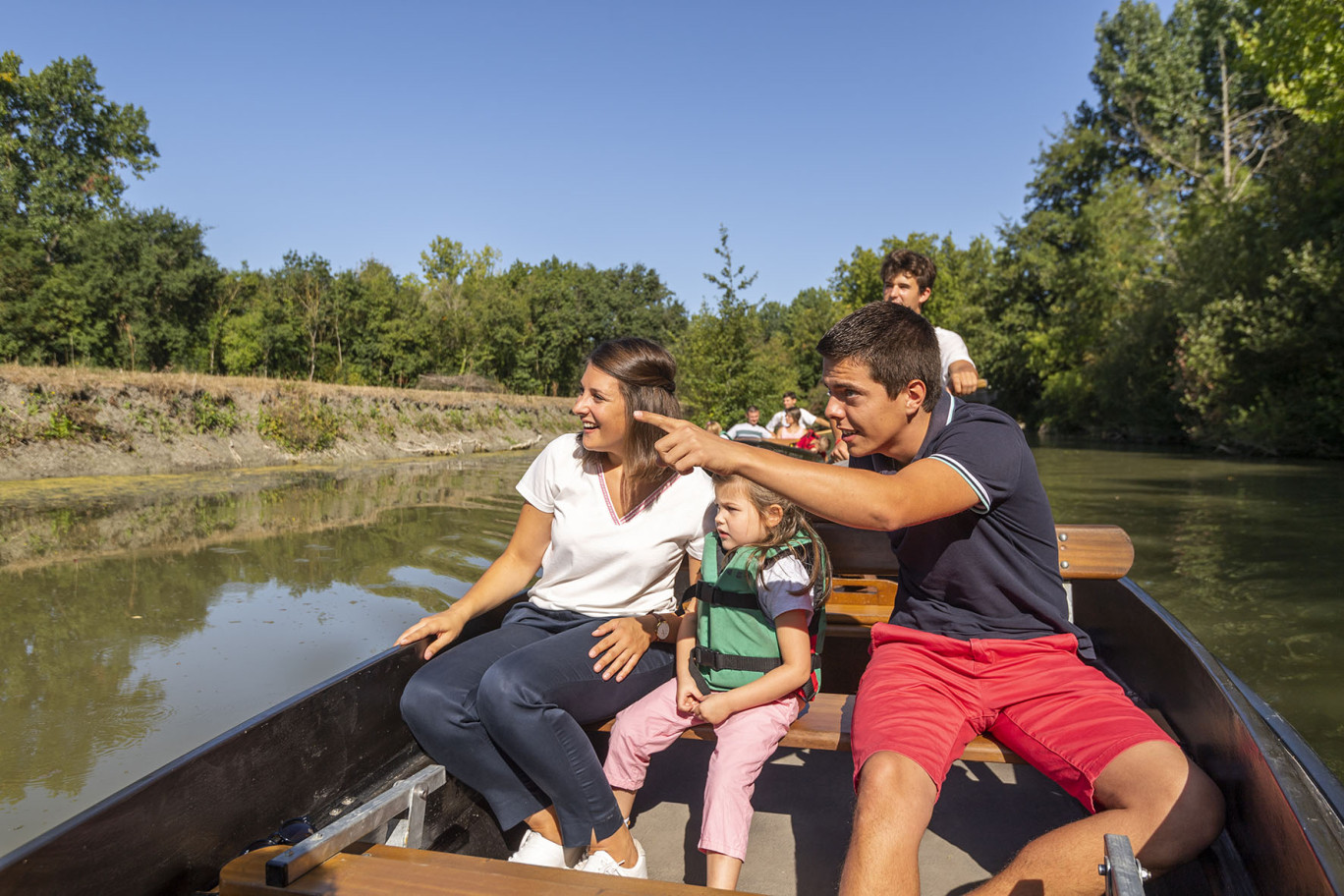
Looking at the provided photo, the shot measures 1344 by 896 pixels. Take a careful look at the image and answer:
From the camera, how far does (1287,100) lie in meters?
17.5

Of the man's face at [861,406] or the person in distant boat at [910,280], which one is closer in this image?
the man's face at [861,406]

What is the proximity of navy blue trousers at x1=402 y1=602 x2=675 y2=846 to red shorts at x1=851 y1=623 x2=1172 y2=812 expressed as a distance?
71 cm

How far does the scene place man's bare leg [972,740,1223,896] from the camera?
1664 mm

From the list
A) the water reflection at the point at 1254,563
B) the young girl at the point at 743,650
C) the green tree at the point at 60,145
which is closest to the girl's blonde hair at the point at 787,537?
the young girl at the point at 743,650

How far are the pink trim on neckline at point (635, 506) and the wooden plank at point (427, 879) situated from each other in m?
1.14

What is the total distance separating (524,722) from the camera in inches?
84.7

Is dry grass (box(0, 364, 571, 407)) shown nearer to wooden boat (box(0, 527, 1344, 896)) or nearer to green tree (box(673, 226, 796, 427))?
green tree (box(673, 226, 796, 427))

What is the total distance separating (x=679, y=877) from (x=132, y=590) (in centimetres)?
571

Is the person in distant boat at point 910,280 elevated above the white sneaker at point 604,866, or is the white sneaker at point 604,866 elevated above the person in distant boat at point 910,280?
the person in distant boat at point 910,280

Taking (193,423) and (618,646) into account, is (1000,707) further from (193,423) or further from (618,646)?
(193,423)

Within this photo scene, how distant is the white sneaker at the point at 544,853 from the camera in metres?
2.21

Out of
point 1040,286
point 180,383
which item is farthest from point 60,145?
point 1040,286

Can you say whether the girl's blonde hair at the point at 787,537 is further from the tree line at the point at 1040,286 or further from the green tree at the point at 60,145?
the green tree at the point at 60,145

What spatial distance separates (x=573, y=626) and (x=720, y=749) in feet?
2.08
